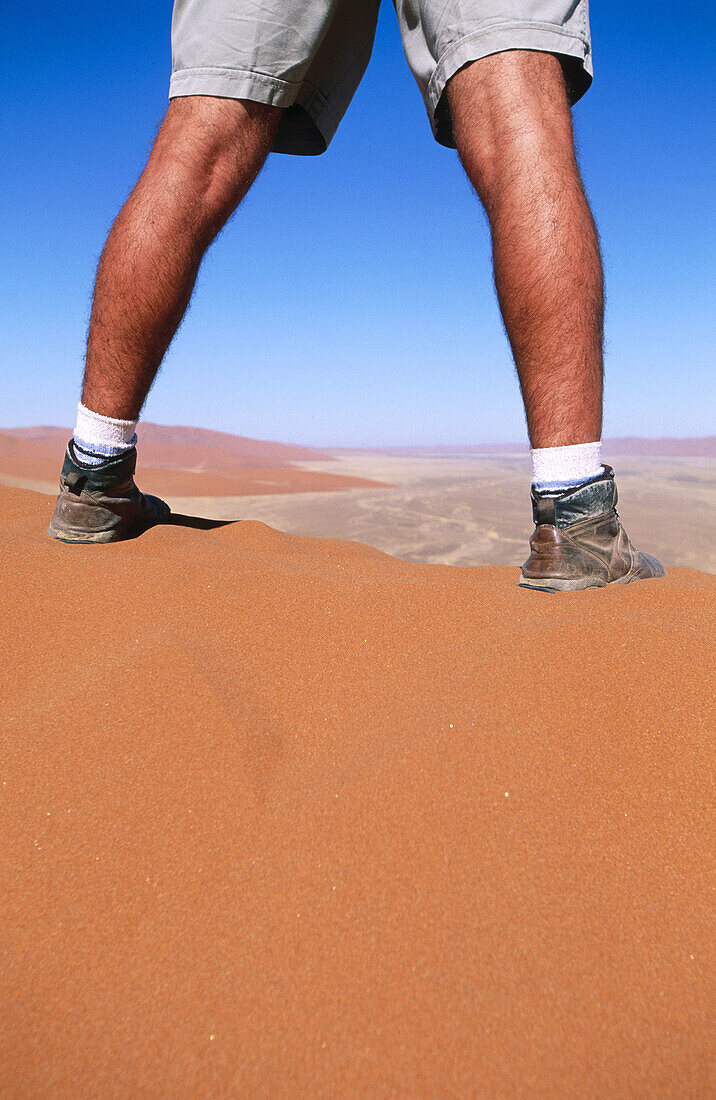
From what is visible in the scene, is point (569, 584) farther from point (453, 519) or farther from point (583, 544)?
point (453, 519)

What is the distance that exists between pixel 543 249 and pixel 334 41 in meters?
0.76

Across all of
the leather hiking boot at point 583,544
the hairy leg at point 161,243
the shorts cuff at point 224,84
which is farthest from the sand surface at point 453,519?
the shorts cuff at point 224,84

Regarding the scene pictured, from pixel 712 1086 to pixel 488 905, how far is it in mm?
155

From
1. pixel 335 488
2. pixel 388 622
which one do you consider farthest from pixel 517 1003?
pixel 335 488

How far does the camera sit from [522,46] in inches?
41.9

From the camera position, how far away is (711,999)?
0.41m

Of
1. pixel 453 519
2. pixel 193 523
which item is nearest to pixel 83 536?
pixel 193 523

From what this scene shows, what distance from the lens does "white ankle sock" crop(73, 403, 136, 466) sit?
47.6 inches

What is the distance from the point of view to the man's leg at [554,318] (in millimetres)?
1021

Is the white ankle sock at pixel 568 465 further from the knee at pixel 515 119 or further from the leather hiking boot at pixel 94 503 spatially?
the leather hiking boot at pixel 94 503

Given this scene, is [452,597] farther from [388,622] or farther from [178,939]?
[178,939]

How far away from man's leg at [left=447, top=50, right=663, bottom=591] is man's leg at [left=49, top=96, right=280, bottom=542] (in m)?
0.51

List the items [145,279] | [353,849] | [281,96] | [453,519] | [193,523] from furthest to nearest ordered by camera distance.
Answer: [453,519], [193,523], [281,96], [145,279], [353,849]

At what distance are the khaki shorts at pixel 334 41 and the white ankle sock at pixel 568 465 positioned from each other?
699mm
